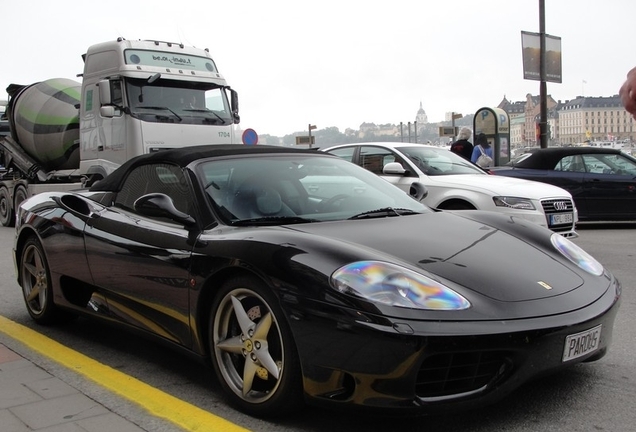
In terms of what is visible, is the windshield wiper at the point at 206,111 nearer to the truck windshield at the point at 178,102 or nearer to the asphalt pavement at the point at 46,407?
the truck windshield at the point at 178,102

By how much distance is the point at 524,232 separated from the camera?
388 centimetres

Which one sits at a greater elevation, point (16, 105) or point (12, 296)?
point (16, 105)

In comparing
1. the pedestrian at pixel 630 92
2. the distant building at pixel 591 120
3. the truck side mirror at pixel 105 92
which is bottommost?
the distant building at pixel 591 120

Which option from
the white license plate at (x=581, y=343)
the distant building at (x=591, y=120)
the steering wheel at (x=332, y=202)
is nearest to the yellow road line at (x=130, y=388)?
the steering wheel at (x=332, y=202)

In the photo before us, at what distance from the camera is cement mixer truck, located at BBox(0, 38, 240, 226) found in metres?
11.5

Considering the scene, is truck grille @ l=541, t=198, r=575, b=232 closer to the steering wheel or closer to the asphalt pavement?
the steering wheel

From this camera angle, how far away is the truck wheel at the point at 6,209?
1519 cm

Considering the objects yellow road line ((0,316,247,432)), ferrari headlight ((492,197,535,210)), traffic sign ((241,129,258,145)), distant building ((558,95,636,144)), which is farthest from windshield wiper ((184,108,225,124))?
distant building ((558,95,636,144))

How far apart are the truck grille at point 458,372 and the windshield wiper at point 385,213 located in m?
1.25

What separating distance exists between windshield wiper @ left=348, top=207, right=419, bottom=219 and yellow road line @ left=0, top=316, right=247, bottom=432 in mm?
1302

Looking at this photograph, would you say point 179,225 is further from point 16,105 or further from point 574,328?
point 16,105

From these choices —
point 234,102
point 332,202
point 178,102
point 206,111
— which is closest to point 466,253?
point 332,202

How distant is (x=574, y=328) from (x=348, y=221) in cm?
125

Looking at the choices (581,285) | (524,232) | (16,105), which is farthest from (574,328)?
(16,105)
